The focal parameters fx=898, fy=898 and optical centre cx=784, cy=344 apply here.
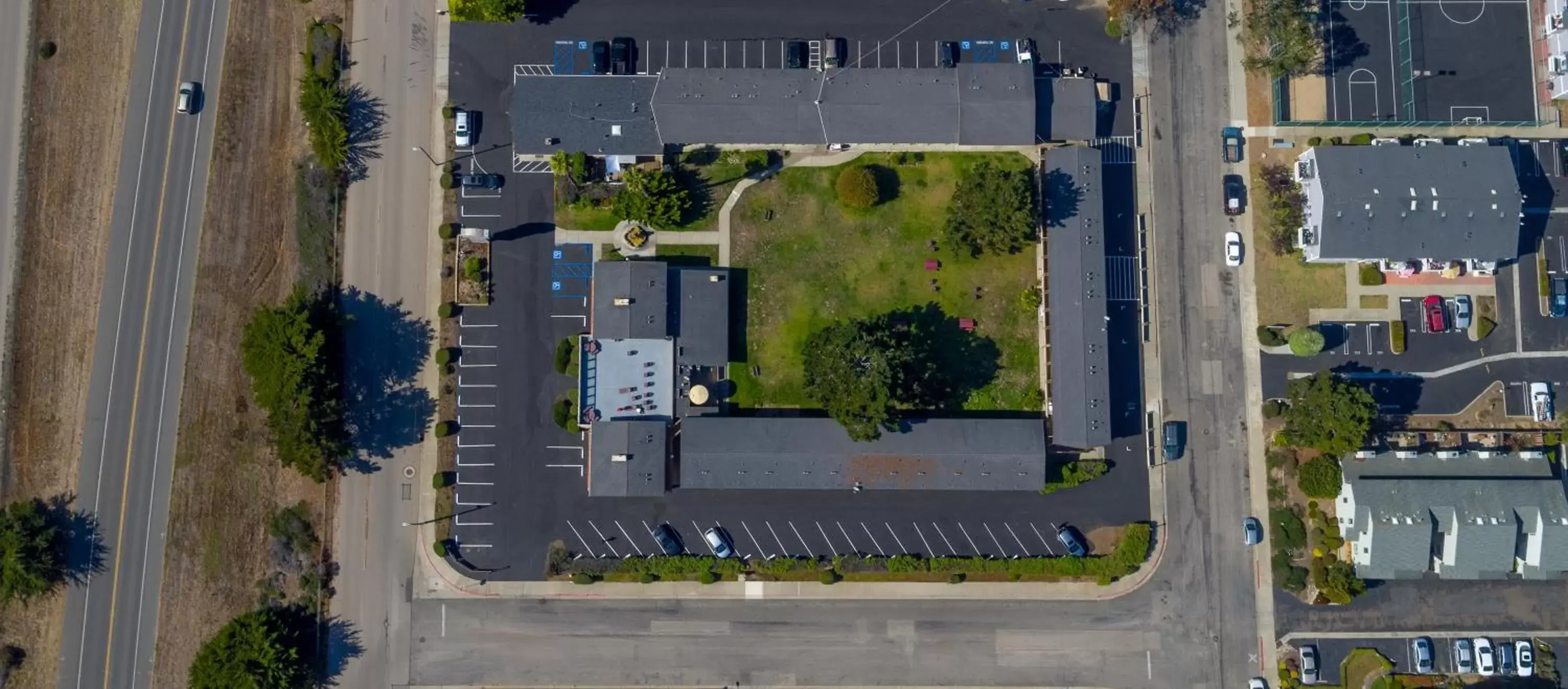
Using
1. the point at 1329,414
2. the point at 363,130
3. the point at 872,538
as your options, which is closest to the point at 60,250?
the point at 363,130

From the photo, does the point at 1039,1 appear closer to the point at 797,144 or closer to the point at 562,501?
the point at 797,144

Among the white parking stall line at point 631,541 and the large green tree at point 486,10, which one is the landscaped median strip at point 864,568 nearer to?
the white parking stall line at point 631,541

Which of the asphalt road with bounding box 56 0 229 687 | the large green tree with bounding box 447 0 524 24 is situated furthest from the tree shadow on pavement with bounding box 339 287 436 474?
the large green tree with bounding box 447 0 524 24

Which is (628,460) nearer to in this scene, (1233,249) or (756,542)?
(756,542)

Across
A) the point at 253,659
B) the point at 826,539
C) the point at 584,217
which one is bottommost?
the point at 253,659

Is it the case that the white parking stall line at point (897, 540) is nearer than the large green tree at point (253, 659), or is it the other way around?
the large green tree at point (253, 659)

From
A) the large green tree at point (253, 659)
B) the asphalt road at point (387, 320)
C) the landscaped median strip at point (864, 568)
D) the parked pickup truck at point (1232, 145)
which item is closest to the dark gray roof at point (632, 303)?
the asphalt road at point (387, 320)

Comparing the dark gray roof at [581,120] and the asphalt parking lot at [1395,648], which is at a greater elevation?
the dark gray roof at [581,120]

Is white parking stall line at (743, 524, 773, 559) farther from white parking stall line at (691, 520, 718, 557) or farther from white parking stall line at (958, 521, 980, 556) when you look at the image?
white parking stall line at (958, 521, 980, 556)
